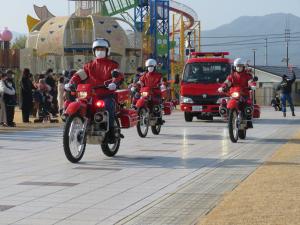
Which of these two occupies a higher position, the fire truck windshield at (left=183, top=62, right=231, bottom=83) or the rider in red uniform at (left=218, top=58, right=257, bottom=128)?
the fire truck windshield at (left=183, top=62, right=231, bottom=83)

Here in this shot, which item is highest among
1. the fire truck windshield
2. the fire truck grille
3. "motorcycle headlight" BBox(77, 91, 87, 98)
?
the fire truck windshield

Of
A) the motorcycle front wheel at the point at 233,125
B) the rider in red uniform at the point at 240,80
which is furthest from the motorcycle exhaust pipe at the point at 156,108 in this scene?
the motorcycle front wheel at the point at 233,125

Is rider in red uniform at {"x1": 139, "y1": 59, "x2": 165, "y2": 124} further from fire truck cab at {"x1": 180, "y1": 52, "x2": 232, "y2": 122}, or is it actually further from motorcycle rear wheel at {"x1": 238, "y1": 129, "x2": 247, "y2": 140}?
fire truck cab at {"x1": 180, "y1": 52, "x2": 232, "y2": 122}

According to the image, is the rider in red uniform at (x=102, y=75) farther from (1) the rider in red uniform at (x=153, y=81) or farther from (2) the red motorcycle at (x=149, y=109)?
(1) the rider in red uniform at (x=153, y=81)

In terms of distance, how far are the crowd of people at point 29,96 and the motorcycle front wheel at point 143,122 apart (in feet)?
12.5

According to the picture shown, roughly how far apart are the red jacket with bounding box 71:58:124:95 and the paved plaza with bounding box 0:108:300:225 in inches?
54.6

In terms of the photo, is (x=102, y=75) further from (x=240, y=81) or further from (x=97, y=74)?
(x=240, y=81)

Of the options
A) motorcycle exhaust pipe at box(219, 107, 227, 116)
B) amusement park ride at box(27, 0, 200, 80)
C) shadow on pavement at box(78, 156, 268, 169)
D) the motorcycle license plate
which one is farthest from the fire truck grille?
amusement park ride at box(27, 0, 200, 80)

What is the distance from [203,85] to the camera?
24.2m

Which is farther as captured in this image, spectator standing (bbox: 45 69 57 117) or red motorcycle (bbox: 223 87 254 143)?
spectator standing (bbox: 45 69 57 117)

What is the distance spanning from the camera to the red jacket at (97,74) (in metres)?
12.2

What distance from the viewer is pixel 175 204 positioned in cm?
771

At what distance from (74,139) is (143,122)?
18.4ft

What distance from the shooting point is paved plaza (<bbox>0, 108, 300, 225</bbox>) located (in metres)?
7.19
